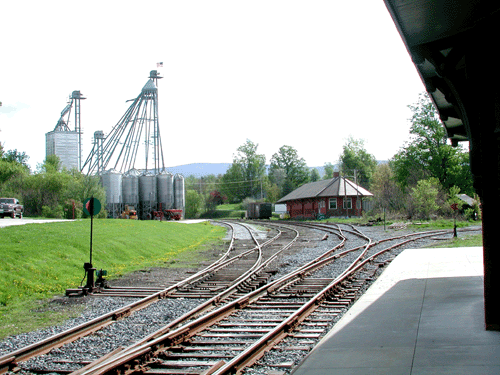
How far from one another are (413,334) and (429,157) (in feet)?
182

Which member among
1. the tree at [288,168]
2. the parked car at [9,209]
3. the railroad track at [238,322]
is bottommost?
the railroad track at [238,322]

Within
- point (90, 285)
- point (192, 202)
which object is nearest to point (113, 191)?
point (192, 202)

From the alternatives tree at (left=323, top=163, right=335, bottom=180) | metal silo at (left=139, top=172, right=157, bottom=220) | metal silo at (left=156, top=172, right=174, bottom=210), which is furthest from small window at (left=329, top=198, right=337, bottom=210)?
tree at (left=323, top=163, right=335, bottom=180)

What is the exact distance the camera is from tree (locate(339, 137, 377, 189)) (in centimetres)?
10500

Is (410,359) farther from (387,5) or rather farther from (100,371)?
(387,5)

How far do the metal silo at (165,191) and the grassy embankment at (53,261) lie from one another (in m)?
36.1

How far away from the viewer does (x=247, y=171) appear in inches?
4242

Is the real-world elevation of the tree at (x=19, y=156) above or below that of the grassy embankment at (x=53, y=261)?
above

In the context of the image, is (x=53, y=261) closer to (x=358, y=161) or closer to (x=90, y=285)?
(x=90, y=285)

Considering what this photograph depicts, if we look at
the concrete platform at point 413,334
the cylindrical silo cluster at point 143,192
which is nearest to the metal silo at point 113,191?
the cylindrical silo cluster at point 143,192

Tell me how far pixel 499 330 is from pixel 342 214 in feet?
173

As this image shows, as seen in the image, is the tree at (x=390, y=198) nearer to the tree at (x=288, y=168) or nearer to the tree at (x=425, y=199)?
the tree at (x=425, y=199)

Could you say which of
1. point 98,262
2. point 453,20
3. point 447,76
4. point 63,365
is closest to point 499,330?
point 447,76

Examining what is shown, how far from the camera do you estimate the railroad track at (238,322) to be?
20.5 ft
